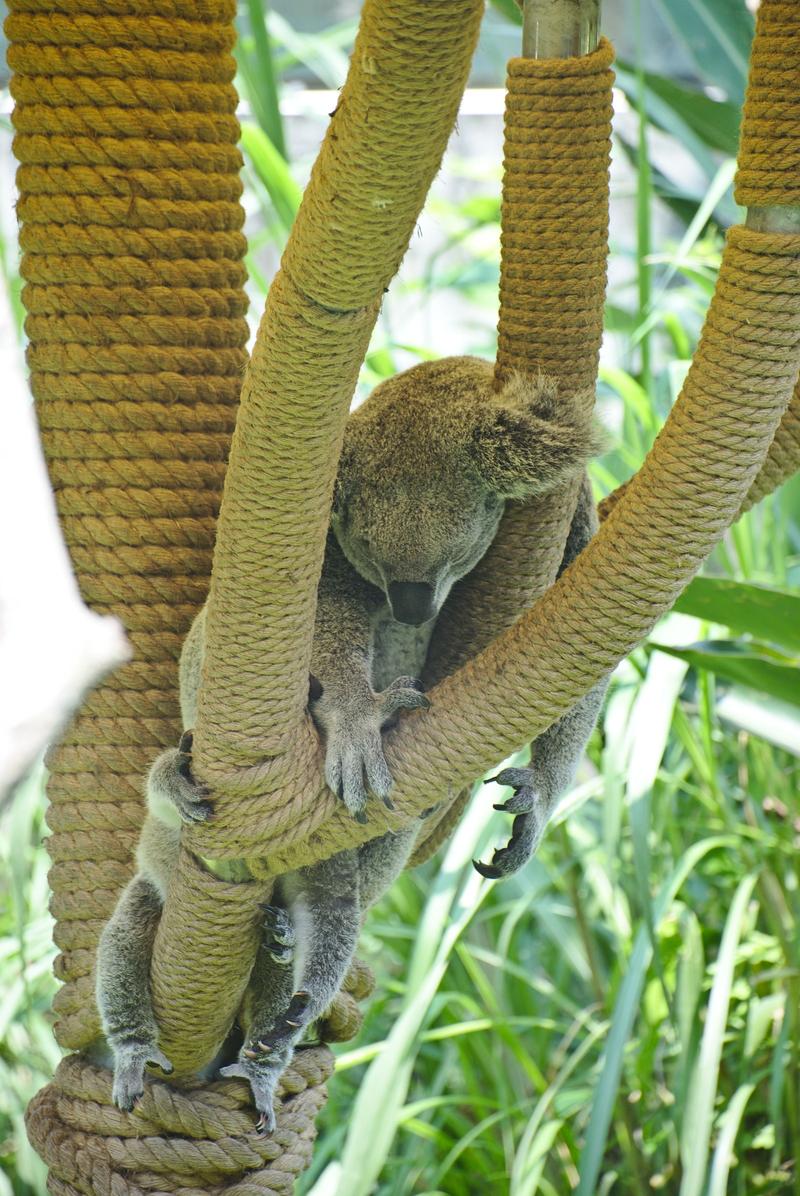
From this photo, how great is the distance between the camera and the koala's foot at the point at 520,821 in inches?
56.6

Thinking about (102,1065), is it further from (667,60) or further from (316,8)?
(667,60)

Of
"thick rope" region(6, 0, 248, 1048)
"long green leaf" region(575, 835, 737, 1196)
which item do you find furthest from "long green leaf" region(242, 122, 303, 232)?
"long green leaf" region(575, 835, 737, 1196)

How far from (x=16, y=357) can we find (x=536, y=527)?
139cm

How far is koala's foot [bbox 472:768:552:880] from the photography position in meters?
1.44

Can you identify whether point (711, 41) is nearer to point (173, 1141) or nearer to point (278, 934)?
point (278, 934)

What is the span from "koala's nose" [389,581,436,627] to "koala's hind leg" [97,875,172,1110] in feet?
1.49

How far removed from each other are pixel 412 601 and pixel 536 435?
230 millimetres

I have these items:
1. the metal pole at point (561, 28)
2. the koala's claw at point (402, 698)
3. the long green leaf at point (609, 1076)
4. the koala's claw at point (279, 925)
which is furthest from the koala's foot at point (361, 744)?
the long green leaf at point (609, 1076)

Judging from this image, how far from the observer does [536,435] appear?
1.28m

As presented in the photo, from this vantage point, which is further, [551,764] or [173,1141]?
[551,764]

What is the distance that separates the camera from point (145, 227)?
4.72 feet

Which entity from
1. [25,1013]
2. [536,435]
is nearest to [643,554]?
[536,435]

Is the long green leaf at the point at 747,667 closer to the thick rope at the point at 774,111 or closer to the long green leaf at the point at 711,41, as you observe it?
the thick rope at the point at 774,111

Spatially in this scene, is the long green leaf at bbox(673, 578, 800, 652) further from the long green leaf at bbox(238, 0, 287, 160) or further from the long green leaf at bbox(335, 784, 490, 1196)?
the long green leaf at bbox(238, 0, 287, 160)
